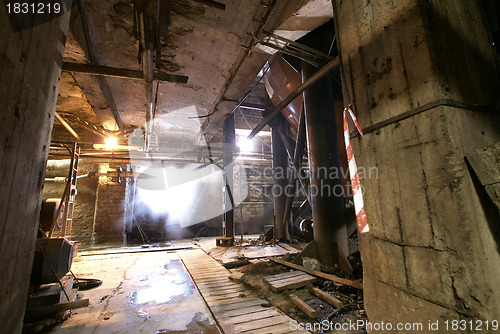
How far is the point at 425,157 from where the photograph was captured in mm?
1454

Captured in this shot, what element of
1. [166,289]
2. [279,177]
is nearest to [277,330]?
[166,289]

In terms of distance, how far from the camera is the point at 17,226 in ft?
3.77

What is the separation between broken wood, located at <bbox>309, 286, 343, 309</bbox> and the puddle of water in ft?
6.15

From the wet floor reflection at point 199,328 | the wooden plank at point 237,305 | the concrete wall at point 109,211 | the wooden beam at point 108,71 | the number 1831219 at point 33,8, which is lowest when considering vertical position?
the wooden plank at point 237,305

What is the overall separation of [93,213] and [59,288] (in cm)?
607

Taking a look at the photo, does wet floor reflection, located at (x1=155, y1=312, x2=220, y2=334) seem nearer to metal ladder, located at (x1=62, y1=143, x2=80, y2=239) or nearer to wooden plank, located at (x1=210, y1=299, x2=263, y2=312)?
wooden plank, located at (x1=210, y1=299, x2=263, y2=312)

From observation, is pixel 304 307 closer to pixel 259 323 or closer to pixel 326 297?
pixel 326 297

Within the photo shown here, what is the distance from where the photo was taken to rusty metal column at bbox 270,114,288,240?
738 cm

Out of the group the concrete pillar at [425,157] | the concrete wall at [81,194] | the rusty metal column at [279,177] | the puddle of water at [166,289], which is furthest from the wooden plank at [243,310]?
the concrete wall at [81,194]

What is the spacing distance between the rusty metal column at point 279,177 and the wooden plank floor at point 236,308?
3.10 meters

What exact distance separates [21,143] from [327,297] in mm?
3365

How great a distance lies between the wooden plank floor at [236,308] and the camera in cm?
245

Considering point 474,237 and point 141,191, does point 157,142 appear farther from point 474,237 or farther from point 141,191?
point 474,237

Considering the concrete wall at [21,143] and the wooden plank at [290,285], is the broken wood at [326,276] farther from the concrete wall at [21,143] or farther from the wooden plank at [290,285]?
the concrete wall at [21,143]
